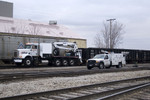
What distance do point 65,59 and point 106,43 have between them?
31.0 m

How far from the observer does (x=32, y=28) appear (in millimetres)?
53500

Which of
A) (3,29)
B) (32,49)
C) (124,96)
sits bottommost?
(124,96)

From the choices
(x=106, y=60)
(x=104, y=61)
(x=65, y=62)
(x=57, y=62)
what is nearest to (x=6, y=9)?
(x=65, y=62)

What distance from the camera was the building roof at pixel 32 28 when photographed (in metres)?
49.5

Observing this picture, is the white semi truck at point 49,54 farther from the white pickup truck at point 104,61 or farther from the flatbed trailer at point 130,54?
the white pickup truck at point 104,61

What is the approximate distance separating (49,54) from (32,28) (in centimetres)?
2352

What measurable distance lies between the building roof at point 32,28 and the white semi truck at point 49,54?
734 inches

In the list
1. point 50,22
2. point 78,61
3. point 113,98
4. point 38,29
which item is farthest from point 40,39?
point 50,22

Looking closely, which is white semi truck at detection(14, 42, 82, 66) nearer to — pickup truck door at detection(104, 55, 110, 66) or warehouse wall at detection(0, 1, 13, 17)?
pickup truck door at detection(104, 55, 110, 66)

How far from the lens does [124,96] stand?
8898 mm

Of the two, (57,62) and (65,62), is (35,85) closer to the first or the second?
(57,62)

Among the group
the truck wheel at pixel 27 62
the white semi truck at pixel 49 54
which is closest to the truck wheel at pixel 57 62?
the white semi truck at pixel 49 54

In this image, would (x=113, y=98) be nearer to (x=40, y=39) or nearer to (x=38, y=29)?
(x=40, y=39)

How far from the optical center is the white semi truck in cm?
2830
